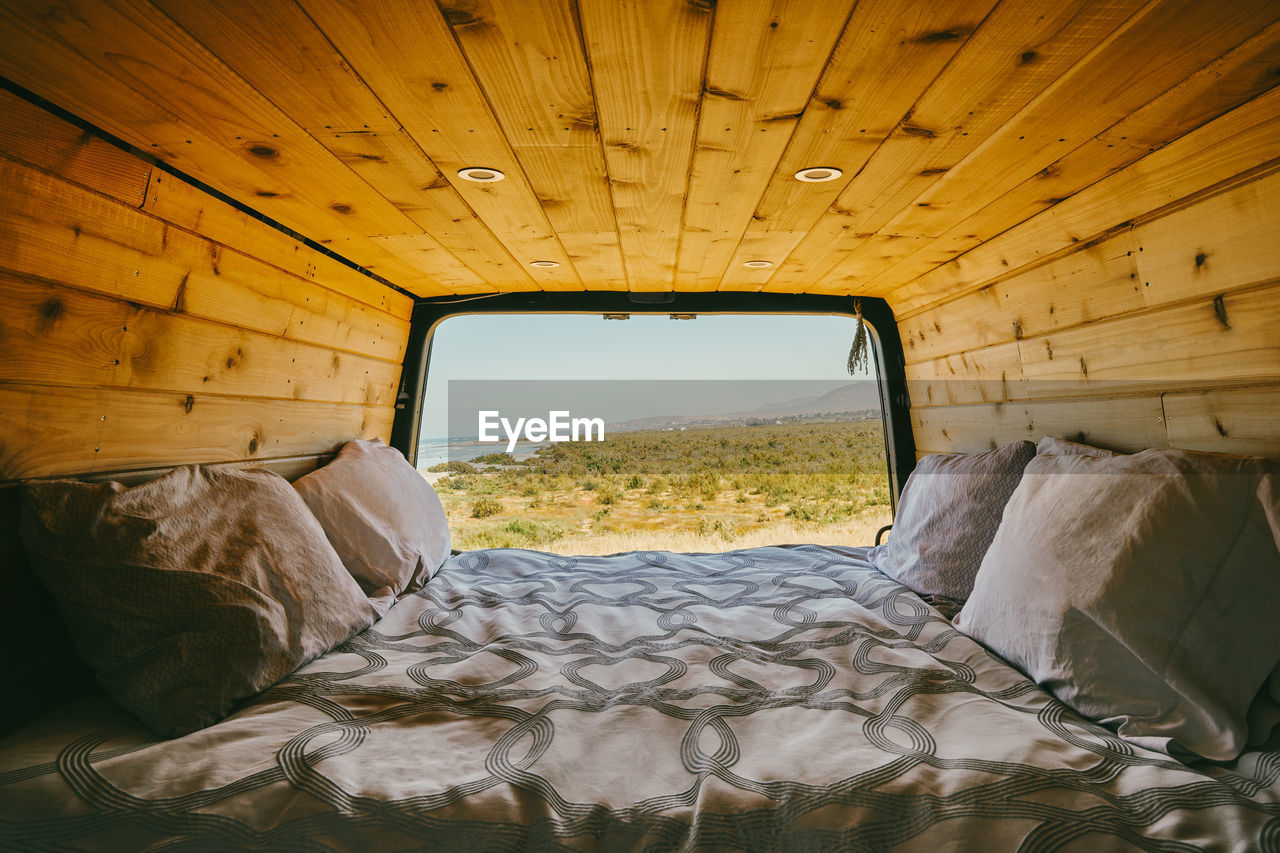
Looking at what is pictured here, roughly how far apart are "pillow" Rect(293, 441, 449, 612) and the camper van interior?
0.06 feet

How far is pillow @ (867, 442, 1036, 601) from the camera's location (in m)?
1.66

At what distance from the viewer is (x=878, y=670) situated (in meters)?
1.20

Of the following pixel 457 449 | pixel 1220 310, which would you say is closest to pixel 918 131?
pixel 1220 310

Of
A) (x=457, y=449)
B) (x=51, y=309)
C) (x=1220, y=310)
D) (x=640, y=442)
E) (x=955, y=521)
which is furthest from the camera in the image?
(x=640, y=442)

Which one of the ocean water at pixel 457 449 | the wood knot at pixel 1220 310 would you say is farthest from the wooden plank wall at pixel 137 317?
the wood knot at pixel 1220 310

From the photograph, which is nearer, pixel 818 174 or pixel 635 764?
pixel 635 764

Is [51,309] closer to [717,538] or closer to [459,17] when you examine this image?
[459,17]

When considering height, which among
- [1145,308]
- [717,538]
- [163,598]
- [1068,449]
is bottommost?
[717,538]

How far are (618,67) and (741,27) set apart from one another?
0.23 m

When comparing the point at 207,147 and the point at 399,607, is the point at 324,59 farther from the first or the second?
the point at 399,607

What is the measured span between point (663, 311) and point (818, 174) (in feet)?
4.29

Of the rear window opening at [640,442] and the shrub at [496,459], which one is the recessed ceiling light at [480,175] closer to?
the rear window opening at [640,442]

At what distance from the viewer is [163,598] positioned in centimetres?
99


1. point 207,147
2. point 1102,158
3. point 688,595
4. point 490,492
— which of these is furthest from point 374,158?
point 490,492
